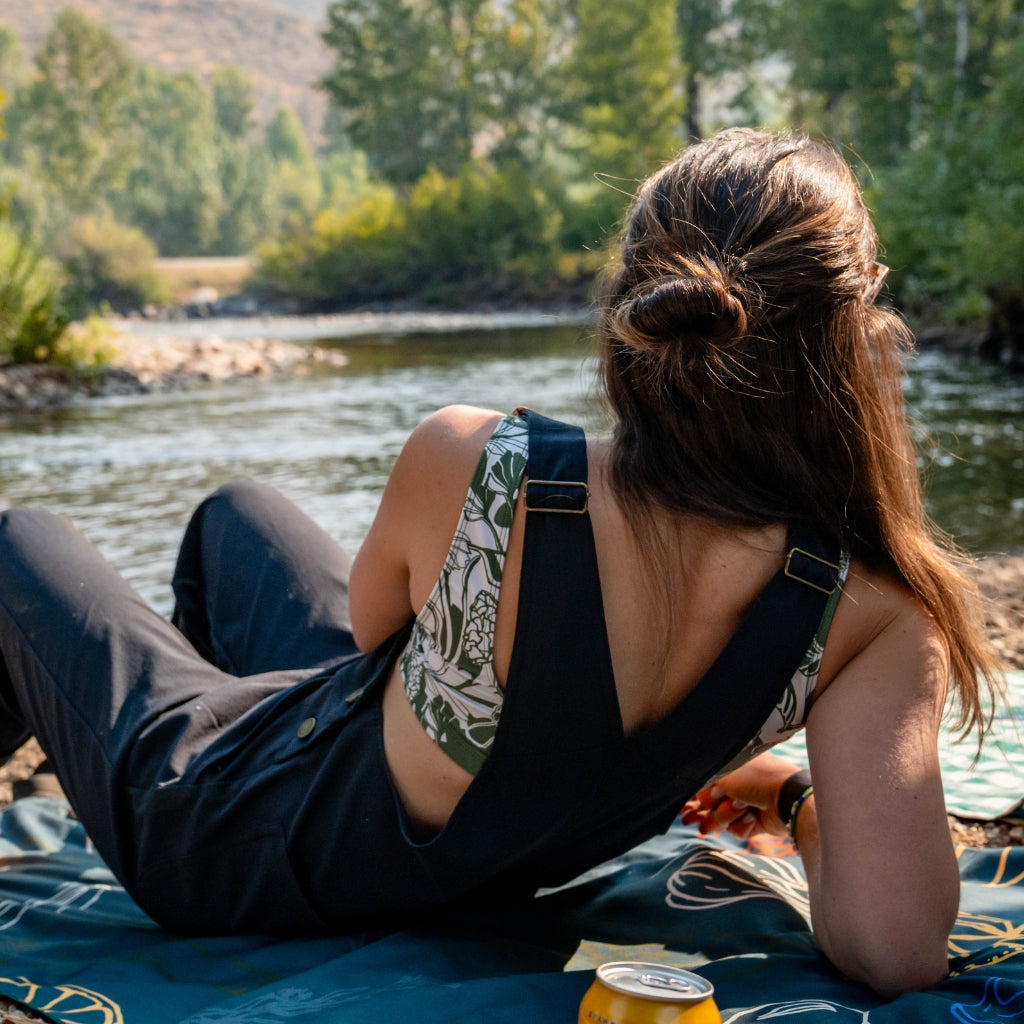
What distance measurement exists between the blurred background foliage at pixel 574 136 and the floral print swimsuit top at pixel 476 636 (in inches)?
451

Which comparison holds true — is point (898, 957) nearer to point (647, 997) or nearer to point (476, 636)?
point (647, 997)

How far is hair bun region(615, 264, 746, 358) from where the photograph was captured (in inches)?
43.4

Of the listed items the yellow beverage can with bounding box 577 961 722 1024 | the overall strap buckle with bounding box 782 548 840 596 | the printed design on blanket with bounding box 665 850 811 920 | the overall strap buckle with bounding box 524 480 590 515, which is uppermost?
the overall strap buckle with bounding box 524 480 590 515

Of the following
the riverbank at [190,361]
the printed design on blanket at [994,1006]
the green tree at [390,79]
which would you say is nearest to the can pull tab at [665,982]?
the printed design on blanket at [994,1006]

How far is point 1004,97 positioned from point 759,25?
2714 cm

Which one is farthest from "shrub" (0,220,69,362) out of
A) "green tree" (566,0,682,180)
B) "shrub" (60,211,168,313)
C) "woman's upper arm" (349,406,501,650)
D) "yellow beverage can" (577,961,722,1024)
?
"shrub" (60,211,168,313)

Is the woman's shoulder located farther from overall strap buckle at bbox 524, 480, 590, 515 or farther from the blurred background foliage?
the blurred background foliage

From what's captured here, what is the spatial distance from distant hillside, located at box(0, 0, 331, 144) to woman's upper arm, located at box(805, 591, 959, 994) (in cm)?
15562

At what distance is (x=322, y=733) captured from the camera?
1.39 metres

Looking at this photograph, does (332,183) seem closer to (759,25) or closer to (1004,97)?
(759,25)

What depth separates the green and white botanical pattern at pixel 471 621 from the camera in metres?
1.17

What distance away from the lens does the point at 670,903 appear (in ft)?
5.36

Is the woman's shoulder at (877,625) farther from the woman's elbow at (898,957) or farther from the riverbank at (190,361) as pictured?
the riverbank at (190,361)

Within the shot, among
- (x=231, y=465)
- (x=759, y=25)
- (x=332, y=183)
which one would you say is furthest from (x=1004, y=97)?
(x=332, y=183)
